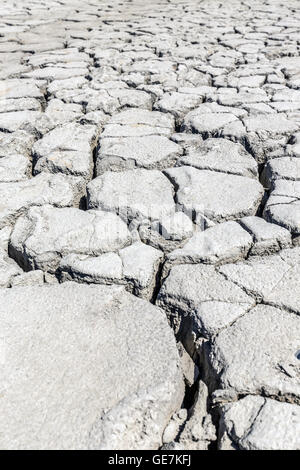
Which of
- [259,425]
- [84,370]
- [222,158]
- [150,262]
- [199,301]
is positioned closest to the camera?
[259,425]

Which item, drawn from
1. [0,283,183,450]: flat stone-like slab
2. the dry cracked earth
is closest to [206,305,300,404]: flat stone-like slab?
the dry cracked earth

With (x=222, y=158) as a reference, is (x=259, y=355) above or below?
below

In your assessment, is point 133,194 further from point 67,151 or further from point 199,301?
point 199,301

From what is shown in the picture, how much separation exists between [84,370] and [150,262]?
15.7 inches

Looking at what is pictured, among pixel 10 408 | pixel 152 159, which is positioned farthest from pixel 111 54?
pixel 10 408

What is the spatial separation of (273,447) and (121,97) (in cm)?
202

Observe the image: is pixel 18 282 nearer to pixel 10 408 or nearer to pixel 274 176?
pixel 10 408

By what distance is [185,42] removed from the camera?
349 centimetres

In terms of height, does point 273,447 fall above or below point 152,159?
below

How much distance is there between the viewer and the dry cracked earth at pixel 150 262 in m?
0.89

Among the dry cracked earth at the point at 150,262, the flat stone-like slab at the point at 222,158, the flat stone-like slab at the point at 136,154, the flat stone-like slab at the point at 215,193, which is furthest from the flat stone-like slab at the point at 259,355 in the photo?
the flat stone-like slab at the point at 136,154

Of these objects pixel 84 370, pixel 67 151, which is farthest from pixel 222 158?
pixel 84 370

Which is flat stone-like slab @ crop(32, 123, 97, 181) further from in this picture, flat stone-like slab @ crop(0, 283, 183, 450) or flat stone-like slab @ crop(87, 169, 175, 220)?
flat stone-like slab @ crop(0, 283, 183, 450)

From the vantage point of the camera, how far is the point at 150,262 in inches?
49.9
